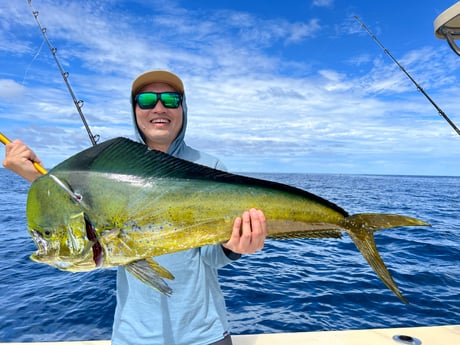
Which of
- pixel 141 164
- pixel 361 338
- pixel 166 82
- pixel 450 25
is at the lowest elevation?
pixel 361 338

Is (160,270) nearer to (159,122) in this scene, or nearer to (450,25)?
(159,122)

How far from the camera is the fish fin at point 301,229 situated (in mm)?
1791

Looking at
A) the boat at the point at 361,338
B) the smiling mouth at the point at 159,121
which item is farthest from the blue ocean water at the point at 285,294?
the smiling mouth at the point at 159,121

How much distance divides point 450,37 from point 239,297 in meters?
A: 5.41

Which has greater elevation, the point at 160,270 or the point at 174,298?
the point at 160,270

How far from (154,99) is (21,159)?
0.91m

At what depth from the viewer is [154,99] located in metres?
2.34

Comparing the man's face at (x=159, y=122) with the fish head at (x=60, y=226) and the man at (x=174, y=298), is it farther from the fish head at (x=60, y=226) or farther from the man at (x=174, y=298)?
the fish head at (x=60, y=226)

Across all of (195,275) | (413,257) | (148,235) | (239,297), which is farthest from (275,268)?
(148,235)

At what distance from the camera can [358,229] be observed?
1899 millimetres

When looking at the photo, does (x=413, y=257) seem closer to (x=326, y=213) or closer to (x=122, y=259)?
(x=326, y=213)

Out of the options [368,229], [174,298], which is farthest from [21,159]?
[368,229]

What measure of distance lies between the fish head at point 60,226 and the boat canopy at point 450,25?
2.89m

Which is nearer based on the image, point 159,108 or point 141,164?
point 141,164
